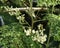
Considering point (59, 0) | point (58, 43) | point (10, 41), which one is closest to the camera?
point (59, 0)

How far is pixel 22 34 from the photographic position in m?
1.84

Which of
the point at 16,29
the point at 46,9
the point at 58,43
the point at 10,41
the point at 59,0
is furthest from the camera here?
the point at 46,9

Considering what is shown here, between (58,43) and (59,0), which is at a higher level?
(59,0)

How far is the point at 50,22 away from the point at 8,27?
473 millimetres

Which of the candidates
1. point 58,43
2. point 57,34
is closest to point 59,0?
point 57,34

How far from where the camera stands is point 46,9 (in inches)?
99.3

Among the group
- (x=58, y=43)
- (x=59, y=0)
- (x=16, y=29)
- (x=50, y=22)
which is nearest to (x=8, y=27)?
(x=16, y=29)

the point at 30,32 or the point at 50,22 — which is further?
the point at 50,22

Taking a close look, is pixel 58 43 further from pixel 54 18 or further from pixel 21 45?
pixel 21 45

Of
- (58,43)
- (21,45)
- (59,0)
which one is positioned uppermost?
(59,0)

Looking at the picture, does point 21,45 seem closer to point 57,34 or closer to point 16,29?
point 16,29

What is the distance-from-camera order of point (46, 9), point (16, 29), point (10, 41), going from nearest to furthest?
point (10, 41)
point (16, 29)
point (46, 9)

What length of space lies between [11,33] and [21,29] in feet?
0.48

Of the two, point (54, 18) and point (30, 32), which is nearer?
point (30, 32)
